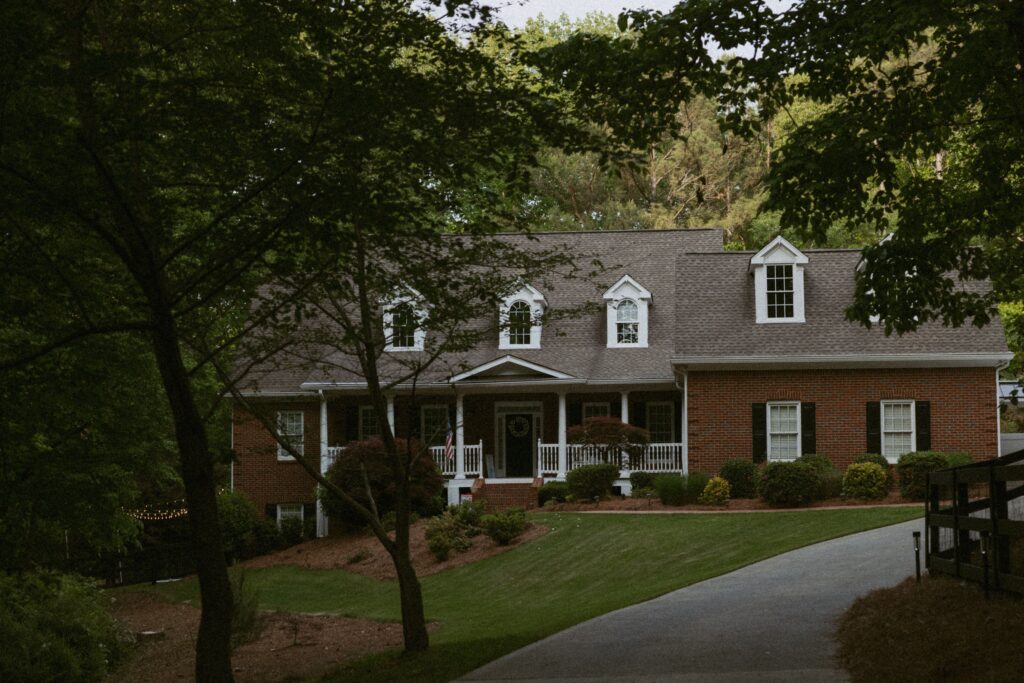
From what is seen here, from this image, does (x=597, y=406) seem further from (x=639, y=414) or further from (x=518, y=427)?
(x=518, y=427)

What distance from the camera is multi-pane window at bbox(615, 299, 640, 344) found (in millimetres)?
34625

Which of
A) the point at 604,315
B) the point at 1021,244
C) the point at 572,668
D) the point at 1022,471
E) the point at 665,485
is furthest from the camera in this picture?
the point at 604,315

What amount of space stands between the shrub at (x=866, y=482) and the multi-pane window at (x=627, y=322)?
8911 millimetres

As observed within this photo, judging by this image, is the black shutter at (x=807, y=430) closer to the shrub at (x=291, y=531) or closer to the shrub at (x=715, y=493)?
the shrub at (x=715, y=493)

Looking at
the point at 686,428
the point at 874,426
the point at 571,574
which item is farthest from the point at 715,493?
the point at 571,574

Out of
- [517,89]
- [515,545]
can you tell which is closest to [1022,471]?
[517,89]

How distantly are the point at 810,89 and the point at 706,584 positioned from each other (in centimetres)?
738

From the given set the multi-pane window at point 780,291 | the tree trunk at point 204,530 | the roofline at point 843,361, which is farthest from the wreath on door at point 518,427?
the tree trunk at point 204,530

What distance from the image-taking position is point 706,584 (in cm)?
1822

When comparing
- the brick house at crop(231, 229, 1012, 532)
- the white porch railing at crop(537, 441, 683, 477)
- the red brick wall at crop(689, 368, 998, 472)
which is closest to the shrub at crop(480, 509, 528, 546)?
the brick house at crop(231, 229, 1012, 532)

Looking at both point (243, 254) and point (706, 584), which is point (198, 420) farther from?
point (706, 584)

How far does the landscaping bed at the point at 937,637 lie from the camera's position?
31.2 feet

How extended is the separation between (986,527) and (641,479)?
19.6 meters

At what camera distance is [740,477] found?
28.8m
